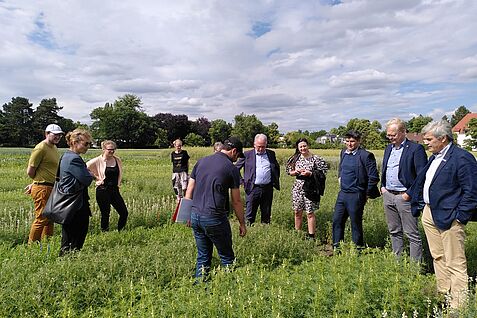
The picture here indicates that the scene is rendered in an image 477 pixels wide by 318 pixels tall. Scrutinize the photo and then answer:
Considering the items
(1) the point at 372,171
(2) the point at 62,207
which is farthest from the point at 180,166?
(1) the point at 372,171

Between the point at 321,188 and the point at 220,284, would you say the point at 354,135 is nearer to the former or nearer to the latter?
the point at 321,188

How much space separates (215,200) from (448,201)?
2.64 metres

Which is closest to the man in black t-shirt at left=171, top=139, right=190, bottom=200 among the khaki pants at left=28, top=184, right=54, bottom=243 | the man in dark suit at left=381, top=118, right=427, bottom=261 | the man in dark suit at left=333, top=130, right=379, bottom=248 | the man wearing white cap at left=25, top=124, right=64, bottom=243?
the man wearing white cap at left=25, top=124, right=64, bottom=243

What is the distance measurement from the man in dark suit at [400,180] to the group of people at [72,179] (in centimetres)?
437

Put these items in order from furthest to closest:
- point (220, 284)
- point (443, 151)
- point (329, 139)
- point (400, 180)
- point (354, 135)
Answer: point (329, 139) < point (354, 135) < point (400, 180) < point (443, 151) < point (220, 284)

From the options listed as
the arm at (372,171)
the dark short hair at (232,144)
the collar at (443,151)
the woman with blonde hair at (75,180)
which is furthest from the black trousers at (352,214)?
the woman with blonde hair at (75,180)

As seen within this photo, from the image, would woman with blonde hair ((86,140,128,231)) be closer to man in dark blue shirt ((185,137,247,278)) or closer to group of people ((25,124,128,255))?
group of people ((25,124,128,255))

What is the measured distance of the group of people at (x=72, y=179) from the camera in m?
4.76

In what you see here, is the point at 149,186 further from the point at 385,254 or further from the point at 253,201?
the point at 385,254

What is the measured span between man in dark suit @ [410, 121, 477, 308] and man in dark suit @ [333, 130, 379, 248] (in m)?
1.49

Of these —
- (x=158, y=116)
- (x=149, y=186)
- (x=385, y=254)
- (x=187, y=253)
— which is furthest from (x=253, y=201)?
(x=158, y=116)

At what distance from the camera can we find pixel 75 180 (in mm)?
4766

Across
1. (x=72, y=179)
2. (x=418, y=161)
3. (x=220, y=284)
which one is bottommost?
(x=220, y=284)

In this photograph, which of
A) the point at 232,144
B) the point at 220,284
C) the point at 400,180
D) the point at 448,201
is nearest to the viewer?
the point at 220,284
